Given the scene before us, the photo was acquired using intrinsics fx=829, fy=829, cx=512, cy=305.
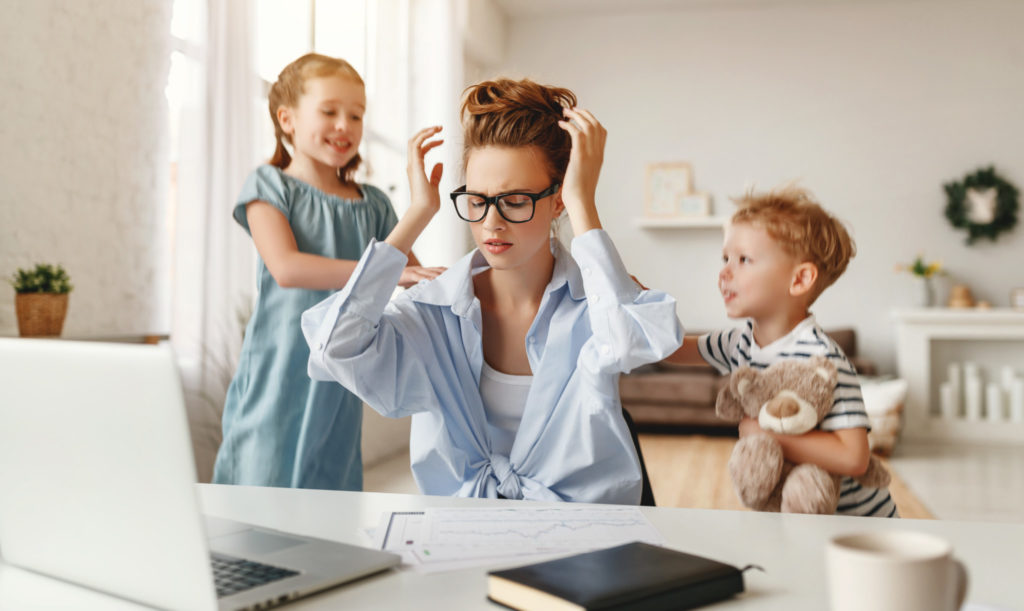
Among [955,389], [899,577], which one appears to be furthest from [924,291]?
[899,577]

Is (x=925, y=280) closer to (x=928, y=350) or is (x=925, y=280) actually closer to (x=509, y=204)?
(x=928, y=350)

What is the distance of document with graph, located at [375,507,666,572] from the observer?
2.71ft

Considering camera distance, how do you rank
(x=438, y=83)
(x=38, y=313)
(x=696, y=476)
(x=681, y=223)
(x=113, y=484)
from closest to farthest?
(x=113, y=484)
(x=38, y=313)
(x=696, y=476)
(x=438, y=83)
(x=681, y=223)

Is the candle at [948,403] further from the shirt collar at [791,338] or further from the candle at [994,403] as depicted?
the shirt collar at [791,338]

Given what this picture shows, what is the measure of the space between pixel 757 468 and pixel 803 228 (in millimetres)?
406

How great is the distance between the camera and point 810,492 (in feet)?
3.98

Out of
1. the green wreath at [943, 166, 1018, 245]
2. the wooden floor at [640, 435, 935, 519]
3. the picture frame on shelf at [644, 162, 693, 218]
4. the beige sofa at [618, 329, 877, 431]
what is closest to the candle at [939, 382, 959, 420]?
the beige sofa at [618, 329, 877, 431]

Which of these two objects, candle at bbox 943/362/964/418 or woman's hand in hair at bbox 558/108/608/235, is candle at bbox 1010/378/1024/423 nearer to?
candle at bbox 943/362/964/418

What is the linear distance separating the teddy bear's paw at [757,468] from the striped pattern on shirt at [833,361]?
107 millimetres

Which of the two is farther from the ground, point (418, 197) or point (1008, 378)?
point (418, 197)

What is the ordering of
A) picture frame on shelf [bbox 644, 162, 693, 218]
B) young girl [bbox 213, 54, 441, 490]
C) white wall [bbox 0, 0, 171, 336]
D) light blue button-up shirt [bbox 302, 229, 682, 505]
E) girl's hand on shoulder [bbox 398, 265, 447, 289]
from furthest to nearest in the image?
picture frame on shelf [bbox 644, 162, 693, 218] → white wall [bbox 0, 0, 171, 336] → young girl [bbox 213, 54, 441, 490] → girl's hand on shoulder [bbox 398, 265, 447, 289] → light blue button-up shirt [bbox 302, 229, 682, 505]

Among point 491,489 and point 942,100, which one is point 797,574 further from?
point 942,100

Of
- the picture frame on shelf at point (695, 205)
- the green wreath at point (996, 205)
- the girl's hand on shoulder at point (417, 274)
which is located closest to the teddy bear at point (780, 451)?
the girl's hand on shoulder at point (417, 274)

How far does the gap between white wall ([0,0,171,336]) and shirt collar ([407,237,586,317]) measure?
172 centimetres
